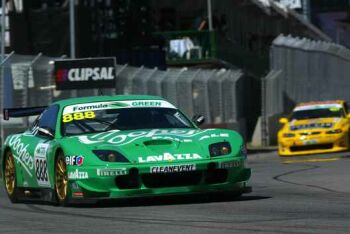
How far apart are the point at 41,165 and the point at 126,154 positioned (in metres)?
1.46

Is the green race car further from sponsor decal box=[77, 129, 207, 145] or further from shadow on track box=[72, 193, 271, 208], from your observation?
shadow on track box=[72, 193, 271, 208]

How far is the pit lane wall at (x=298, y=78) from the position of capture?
3862 cm

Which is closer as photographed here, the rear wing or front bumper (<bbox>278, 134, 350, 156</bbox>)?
the rear wing

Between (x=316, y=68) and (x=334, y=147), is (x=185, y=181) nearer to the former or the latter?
(x=334, y=147)

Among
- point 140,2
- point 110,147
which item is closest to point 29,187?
point 110,147

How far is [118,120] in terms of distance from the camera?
39.2ft

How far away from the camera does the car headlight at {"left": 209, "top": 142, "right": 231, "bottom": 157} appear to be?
11.0 meters

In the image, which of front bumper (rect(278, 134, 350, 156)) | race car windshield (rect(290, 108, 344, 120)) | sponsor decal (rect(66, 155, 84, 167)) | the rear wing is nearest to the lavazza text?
front bumper (rect(278, 134, 350, 156))

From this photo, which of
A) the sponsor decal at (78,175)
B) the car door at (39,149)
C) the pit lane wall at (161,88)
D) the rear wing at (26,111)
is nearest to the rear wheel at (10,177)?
the car door at (39,149)

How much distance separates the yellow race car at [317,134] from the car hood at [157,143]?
14.6m

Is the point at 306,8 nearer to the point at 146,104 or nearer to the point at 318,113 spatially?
the point at 318,113

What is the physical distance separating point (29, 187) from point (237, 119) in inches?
979

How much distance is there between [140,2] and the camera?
5150cm

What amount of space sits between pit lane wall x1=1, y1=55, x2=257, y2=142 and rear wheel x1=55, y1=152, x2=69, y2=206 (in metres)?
9.06
